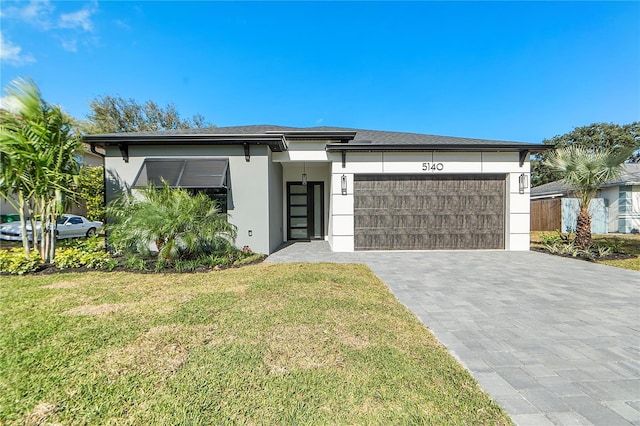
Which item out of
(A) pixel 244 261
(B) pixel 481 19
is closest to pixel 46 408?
(A) pixel 244 261

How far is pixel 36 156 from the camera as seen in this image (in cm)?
624

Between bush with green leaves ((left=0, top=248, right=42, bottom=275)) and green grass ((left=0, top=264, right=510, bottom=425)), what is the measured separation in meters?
1.80

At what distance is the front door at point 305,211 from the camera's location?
39.1 ft

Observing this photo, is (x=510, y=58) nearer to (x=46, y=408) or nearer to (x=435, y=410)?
(x=435, y=410)

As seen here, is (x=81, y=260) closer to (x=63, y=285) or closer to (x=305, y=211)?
(x=63, y=285)

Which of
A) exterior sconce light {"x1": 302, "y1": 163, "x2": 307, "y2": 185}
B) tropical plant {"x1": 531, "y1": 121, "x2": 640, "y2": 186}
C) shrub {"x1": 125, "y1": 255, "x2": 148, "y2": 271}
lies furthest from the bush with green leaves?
tropical plant {"x1": 531, "y1": 121, "x2": 640, "y2": 186}

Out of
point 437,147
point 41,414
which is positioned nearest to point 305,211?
point 437,147

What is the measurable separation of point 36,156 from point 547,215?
2490 cm

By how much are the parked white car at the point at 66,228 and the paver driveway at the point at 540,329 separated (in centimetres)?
1454

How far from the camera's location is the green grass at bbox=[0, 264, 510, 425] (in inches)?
79.1

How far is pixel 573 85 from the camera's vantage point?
1324 centimetres

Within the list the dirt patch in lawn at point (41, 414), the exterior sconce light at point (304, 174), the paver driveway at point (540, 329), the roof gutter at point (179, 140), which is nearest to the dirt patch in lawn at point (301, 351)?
the paver driveway at point (540, 329)

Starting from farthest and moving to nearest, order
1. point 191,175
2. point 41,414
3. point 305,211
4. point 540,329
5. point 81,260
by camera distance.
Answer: point 305,211, point 191,175, point 81,260, point 540,329, point 41,414

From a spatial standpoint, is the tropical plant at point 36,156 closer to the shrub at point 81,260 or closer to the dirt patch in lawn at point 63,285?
the shrub at point 81,260
